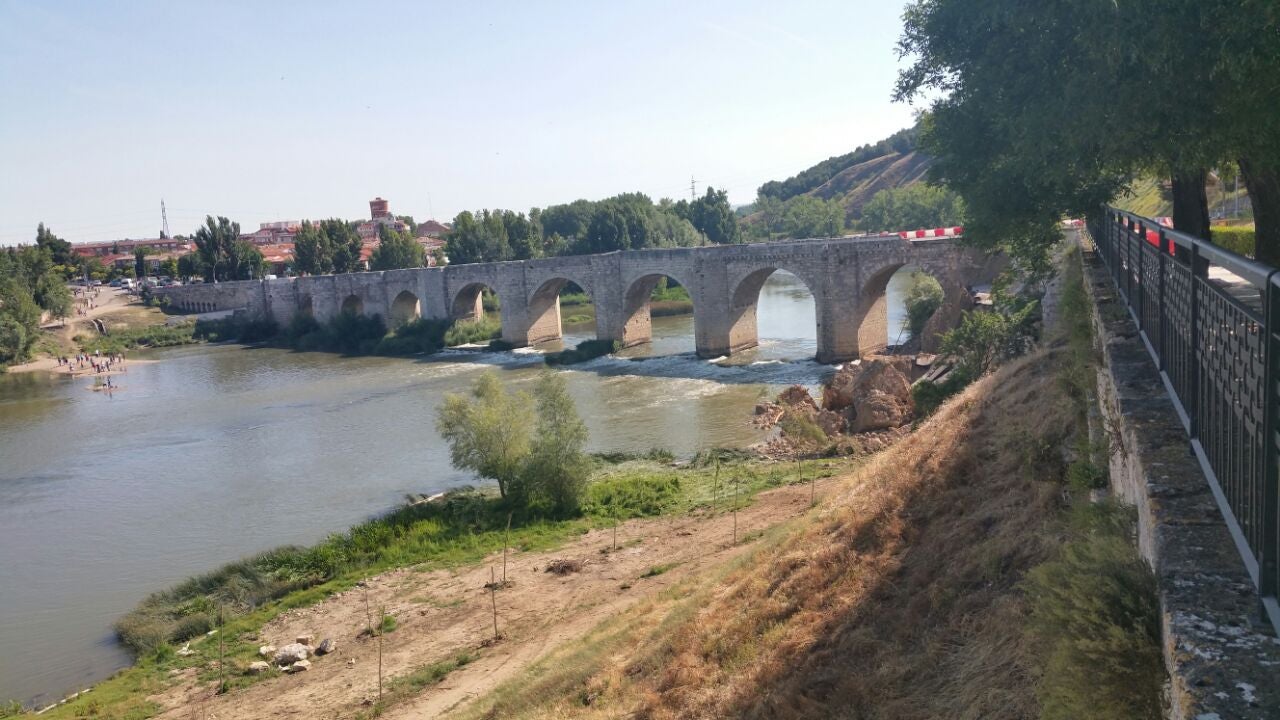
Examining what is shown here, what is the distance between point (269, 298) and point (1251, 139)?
54.6 metres

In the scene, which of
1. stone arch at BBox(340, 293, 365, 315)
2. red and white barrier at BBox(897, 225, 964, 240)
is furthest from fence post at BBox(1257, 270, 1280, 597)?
stone arch at BBox(340, 293, 365, 315)

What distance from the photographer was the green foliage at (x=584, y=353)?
3392 centimetres

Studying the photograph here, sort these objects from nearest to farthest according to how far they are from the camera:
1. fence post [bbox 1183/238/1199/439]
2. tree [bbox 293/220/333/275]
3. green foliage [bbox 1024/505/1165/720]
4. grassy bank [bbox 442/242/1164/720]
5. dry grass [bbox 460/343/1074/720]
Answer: green foliage [bbox 1024/505/1165/720], grassy bank [bbox 442/242/1164/720], fence post [bbox 1183/238/1199/439], dry grass [bbox 460/343/1074/720], tree [bbox 293/220/333/275]

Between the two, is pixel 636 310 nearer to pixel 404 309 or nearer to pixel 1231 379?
pixel 404 309

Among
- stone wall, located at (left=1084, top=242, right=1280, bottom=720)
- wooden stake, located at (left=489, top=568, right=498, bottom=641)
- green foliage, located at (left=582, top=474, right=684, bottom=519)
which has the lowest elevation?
wooden stake, located at (left=489, top=568, right=498, bottom=641)

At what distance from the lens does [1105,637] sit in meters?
2.97

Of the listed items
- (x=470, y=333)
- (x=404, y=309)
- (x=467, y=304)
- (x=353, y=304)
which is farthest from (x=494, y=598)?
(x=353, y=304)

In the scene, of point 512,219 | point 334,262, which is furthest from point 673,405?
point 334,262

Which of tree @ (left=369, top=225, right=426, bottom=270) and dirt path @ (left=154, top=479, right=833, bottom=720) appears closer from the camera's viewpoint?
dirt path @ (left=154, top=479, right=833, bottom=720)

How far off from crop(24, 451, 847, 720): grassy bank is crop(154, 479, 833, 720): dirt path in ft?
1.21

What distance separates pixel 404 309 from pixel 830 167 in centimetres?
8666

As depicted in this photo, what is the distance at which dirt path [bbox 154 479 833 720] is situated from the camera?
31.5 ft

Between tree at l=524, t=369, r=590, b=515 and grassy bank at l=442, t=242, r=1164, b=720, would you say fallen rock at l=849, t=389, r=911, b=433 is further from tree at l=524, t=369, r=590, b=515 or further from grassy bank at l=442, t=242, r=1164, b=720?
grassy bank at l=442, t=242, r=1164, b=720

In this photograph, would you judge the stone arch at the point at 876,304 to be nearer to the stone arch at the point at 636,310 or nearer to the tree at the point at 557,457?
the stone arch at the point at 636,310
